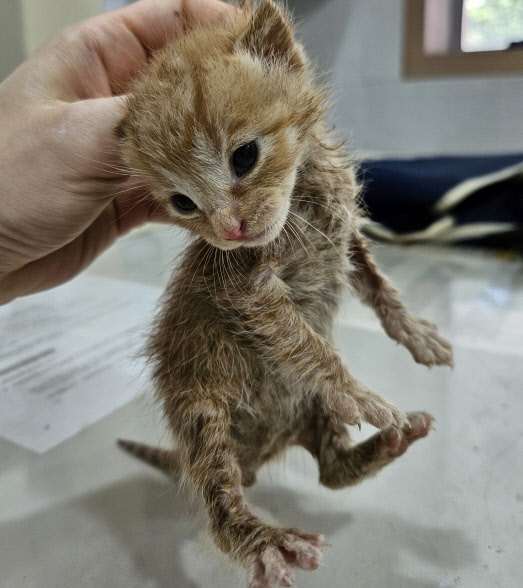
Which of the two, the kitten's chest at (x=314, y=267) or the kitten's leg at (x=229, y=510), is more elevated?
the kitten's chest at (x=314, y=267)

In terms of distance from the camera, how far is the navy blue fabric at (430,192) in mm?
2299

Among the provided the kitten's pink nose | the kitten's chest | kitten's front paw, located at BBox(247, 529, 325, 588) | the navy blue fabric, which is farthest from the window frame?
kitten's front paw, located at BBox(247, 529, 325, 588)

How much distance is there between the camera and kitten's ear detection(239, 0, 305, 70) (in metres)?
0.88

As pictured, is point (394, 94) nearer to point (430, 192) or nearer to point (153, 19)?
point (430, 192)

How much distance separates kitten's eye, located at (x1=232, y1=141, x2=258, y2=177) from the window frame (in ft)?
8.06

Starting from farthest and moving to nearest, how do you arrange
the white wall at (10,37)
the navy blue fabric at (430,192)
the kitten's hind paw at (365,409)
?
the navy blue fabric at (430,192), the white wall at (10,37), the kitten's hind paw at (365,409)

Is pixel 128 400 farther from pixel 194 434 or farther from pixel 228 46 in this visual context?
pixel 228 46

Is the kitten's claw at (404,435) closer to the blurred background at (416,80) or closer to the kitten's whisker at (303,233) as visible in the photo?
the kitten's whisker at (303,233)

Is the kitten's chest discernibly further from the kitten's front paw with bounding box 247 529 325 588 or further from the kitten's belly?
the kitten's front paw with bounding box 247 529 325 588

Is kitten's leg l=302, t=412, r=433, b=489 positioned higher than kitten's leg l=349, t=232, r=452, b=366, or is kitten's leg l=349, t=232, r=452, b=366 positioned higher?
kitten's leg l=349, t=232, r=452, b=366

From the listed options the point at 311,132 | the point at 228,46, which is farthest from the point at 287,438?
the point at 228,46

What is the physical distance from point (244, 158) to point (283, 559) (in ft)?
1.93

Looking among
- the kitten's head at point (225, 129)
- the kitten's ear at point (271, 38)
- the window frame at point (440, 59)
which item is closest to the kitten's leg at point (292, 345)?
the kitten's head at point (225, 129)

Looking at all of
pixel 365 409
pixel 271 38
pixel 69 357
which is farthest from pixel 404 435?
pixel 69 357
